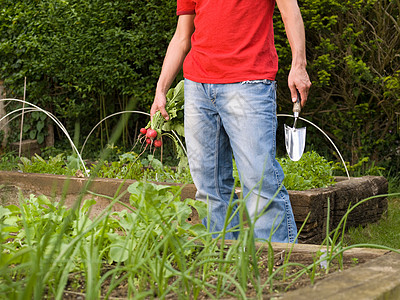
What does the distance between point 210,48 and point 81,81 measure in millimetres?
4083

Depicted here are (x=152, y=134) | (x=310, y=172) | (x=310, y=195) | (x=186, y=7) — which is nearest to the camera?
(x=186, y=7)

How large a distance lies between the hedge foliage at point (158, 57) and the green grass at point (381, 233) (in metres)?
1.32

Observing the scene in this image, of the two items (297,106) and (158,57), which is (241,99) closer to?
(297,106)

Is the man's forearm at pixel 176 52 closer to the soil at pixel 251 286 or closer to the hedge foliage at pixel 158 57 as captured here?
the soil at pixel 251 286

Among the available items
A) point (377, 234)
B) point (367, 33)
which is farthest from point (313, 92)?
point (377, 234)

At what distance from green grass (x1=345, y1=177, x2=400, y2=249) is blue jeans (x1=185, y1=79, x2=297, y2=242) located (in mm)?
1219

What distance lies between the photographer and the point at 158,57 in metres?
6.22

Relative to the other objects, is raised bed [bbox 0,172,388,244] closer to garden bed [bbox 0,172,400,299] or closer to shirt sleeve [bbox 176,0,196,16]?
garden bed [bbox 0,172,400,299]

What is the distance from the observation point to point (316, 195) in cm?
283

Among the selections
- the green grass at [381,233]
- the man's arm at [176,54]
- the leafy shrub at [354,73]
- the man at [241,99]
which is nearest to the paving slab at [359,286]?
the man at [241,99]

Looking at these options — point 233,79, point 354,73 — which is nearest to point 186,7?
point 233,79

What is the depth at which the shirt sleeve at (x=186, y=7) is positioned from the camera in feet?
7.77

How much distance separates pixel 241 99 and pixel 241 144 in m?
0.17

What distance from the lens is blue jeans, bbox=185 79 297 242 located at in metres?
2.07
